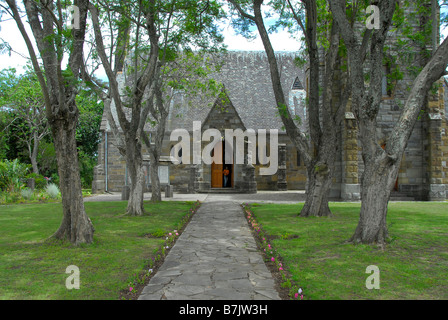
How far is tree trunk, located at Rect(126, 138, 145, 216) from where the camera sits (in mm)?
11977

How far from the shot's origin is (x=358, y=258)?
6258 mm

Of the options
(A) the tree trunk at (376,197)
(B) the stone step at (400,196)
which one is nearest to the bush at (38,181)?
(A) the tree trunk at (376,197)

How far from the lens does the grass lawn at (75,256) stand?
4648 millimetres

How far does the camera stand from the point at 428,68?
706 centimetres

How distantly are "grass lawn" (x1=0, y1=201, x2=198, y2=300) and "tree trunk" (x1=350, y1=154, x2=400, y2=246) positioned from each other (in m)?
4.24

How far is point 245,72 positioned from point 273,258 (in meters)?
26.0

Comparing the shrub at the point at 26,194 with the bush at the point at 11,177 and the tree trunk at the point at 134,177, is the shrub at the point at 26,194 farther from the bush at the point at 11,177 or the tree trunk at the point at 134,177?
the tree trunk at the point at 134,177

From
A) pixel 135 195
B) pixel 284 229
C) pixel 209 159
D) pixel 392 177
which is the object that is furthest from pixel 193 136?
pixel 392 177

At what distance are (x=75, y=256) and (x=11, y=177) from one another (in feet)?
51.3

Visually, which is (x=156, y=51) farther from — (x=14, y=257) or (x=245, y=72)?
(x=245, y=72)

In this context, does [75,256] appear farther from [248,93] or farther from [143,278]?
[248,93]
